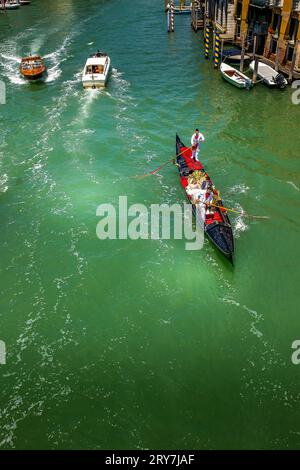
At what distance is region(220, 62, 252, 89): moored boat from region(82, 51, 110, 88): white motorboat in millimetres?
10873

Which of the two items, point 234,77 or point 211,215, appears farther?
point 234,77

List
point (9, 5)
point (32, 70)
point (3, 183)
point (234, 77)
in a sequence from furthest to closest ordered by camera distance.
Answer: point (9, 5) → point (32, 70) → point (234, 77) → point (3, 183)

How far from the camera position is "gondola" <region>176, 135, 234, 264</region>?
55.9 ft

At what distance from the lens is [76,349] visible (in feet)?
47.3

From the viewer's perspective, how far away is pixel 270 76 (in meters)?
32.5

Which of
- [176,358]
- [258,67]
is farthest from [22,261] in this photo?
[258,67]

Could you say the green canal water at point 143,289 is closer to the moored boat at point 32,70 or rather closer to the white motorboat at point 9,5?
the moored boat at point 32,70

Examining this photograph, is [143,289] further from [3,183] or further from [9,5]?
[9,5]

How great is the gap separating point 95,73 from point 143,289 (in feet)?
82.8

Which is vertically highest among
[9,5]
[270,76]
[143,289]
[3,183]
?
[9,5]

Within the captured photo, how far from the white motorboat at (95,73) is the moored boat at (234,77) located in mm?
10873

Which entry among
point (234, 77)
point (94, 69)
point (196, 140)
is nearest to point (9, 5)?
point (94, 69)

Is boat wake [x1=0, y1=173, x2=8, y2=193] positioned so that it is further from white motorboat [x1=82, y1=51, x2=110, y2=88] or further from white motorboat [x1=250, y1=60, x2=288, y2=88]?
white motorboat [x1=250, y1=60, x2=288, y2=88]
